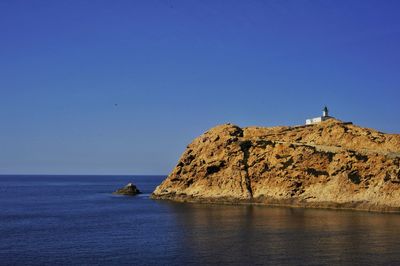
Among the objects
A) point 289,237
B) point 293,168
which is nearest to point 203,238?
point 289,237

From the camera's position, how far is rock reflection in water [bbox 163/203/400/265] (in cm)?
4691

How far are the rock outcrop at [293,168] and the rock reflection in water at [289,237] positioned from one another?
810cm

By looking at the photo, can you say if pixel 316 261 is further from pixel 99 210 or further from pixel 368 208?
pixel 99 210

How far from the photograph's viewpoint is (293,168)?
104438 mm

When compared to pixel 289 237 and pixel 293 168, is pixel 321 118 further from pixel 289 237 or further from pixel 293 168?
pixel 289 237

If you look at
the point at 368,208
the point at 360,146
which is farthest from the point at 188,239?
the point at 360,146

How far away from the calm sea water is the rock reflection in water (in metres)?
0.09

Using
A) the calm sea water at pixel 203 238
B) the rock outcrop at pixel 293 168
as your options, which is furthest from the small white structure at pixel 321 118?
the calm sea water at pixel 203 238

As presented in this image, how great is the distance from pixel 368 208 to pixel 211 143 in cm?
4631

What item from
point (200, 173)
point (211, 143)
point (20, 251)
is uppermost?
point (211, 143)

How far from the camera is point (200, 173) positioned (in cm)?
11825

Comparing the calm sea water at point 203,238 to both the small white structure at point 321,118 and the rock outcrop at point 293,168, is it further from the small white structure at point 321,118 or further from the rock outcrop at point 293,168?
the small white structure at point 321,118

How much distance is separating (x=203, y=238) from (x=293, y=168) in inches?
1958

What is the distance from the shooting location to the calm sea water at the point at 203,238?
47.1m
